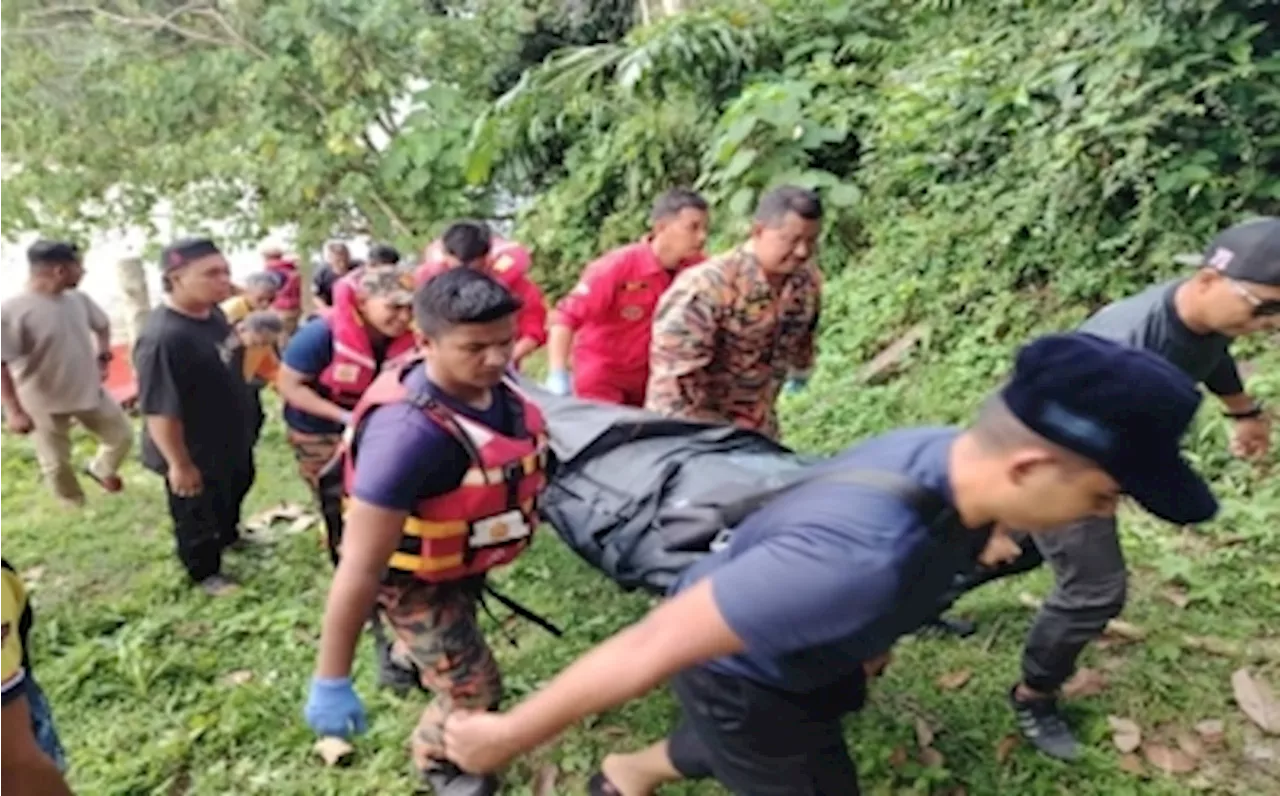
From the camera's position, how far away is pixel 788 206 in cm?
354

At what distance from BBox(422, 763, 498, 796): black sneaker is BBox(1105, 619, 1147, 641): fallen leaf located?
2.10m

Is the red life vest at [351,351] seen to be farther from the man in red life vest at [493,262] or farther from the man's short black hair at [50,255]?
the man's short black hair at [50,255]

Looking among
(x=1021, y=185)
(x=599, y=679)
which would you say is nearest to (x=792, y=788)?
(x=599, y=679)

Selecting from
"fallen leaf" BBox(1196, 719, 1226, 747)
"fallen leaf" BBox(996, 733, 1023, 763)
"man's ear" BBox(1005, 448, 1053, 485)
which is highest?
"man's ear" BBox(1005, 448, 1053, 485)

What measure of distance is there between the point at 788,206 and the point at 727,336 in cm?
51

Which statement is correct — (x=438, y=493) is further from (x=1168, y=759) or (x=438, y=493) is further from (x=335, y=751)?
(x=1168, y=759)

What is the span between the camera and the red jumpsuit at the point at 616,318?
4.41 m

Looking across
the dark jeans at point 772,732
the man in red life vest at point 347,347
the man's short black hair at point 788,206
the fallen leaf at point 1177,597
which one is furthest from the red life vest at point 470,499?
the fallen leaf at point 1177,597

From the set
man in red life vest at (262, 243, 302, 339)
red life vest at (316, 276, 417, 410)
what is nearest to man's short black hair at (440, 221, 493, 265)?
red life vest at (316, 276, 417, 410)

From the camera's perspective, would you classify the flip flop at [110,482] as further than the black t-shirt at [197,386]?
Yes

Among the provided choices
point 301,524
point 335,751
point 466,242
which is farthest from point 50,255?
point 335,751

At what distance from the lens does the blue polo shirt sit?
4.67 ft

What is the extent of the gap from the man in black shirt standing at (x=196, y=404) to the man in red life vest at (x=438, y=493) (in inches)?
68.4

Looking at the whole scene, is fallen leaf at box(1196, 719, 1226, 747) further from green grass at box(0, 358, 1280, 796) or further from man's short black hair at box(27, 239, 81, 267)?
man's short black hair at box(27, 239, 81, 267)
